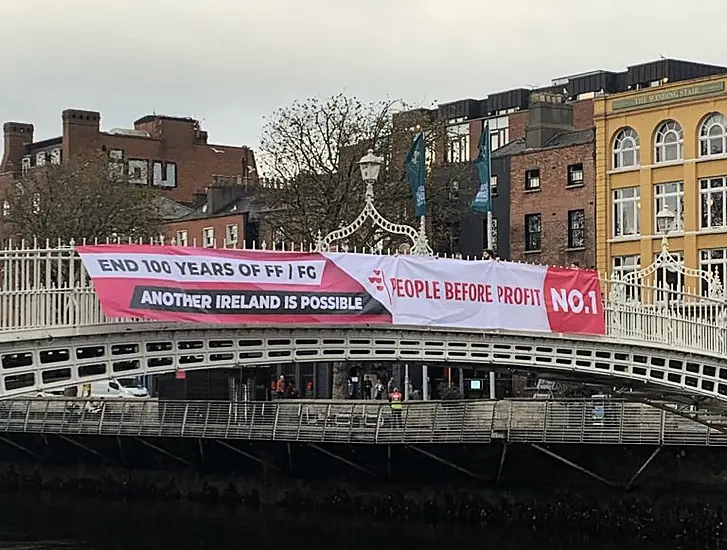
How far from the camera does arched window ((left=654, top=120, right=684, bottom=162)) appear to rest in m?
61.0

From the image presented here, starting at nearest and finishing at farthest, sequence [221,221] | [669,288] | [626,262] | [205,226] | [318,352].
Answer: [318,352], [669,288], [626,262], [221,221], [205,226]

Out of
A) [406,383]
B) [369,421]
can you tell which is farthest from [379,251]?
[406,383]

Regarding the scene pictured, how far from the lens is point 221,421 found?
174ft

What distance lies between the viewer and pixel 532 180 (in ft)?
219

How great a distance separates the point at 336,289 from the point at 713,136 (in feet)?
111

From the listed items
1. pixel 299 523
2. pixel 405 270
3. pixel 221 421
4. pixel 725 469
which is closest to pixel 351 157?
pixel 221 421

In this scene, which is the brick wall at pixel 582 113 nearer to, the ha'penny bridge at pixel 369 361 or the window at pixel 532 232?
the window at pixel 532 232

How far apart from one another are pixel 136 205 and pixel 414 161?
31129mm

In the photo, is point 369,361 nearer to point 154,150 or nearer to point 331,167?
point 331,167

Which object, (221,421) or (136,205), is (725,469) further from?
(136,205)

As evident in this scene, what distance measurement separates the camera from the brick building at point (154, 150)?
96.0m

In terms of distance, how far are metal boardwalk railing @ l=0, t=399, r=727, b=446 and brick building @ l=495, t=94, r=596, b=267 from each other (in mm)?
17684

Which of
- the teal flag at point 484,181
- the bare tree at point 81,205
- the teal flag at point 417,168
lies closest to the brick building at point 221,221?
the bare tree at point 81,205

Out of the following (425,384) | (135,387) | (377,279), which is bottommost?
(135,387)
